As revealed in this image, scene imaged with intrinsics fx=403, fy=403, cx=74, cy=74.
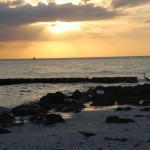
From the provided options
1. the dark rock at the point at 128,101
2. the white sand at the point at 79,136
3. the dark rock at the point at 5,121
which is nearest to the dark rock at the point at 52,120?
the white sand at the point at 79,136

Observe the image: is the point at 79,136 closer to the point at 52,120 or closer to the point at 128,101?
the point at 52,120

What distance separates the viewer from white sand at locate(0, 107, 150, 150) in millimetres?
13500

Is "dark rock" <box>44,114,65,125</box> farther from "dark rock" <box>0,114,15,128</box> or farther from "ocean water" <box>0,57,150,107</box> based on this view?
"ocean water" <box>0,57,150,107</box>

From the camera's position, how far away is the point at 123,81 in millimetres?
60500

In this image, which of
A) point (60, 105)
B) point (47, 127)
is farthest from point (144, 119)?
point (60, 105)

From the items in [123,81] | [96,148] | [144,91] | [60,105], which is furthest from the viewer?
[123,81]

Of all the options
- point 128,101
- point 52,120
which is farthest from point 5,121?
point 128,101

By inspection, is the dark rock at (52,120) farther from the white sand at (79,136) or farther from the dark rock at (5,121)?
the dark rock at (5,121)

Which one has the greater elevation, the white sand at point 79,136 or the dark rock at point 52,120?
the dark rock at point 52,120

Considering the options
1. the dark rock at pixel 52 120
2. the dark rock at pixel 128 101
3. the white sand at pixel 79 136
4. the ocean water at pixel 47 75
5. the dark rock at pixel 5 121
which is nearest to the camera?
the white sand at pixel 79 136

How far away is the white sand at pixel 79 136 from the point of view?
13500 millimetres

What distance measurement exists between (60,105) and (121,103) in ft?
14.0

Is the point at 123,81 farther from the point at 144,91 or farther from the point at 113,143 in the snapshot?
the point at 113,143

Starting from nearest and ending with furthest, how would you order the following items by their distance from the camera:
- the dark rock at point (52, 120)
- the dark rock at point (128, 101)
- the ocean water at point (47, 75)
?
the dark rock at point (52, 120) < the dark rock at point (128, 101) < the ocean water at point (47, 75)
